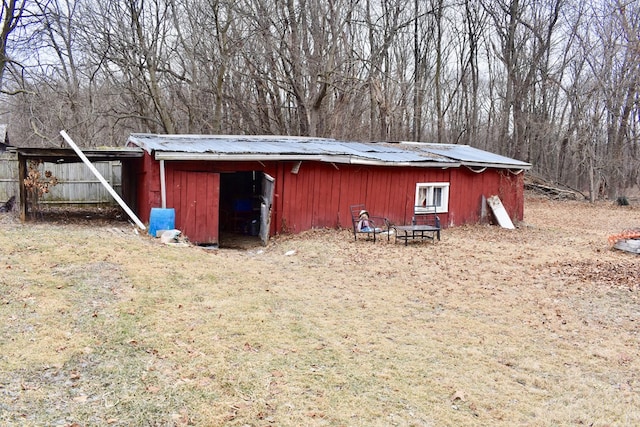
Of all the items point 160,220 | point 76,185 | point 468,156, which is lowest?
point 160,220

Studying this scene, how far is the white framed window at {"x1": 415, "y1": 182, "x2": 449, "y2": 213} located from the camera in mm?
14203

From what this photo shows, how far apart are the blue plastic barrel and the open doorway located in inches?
67.0

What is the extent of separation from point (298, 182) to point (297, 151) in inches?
31.7

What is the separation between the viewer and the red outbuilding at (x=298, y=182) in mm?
10883

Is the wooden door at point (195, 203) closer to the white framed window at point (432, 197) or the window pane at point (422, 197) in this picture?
the white framed window at point (432, 197)

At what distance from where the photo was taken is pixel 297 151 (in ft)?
38.9

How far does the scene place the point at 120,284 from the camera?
635 cm

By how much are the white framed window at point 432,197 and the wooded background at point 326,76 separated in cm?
621

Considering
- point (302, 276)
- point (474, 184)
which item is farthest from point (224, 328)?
point (474, 184)

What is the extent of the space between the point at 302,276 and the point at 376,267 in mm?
1536

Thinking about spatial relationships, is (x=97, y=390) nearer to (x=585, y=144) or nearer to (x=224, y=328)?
(x=224, y=328)

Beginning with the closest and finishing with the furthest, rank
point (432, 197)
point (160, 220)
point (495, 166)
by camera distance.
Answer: point (160, 220) → point (432, 197) → point (495, 166)

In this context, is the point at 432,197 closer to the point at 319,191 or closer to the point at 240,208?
the point at 319,191

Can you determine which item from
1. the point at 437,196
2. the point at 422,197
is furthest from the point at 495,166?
the point at 422,197
